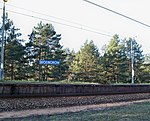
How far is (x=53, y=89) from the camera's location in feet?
64.6

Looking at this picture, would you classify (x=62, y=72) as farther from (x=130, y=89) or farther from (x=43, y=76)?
(x=130, y=89)

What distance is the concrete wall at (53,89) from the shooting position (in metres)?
16.7

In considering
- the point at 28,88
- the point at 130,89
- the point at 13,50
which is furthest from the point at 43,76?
the point at 28,88

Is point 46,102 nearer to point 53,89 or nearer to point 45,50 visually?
point 53,89

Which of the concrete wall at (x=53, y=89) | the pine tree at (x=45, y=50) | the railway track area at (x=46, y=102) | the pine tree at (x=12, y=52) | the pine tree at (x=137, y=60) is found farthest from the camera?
the pine tree at (x=137, y=60)

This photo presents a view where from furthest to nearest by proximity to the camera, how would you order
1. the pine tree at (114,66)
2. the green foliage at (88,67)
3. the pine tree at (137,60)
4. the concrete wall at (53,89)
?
the pine tree at (137,60) < the pine tree at (114,66) < the green foliage at (88,67) < the concrete wall at (53,89)

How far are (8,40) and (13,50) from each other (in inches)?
61.2

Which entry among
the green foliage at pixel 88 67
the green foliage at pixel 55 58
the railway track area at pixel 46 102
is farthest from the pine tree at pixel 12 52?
the railway track area at pixel 46 102

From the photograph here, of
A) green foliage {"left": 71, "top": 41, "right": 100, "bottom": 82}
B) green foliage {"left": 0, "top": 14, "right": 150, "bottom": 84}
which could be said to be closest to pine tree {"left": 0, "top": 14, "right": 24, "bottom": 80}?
green foliage {"left": 0, "top": 14, "right": 150, "bottom": 84}

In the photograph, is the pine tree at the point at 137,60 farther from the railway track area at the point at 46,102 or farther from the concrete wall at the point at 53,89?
the railway track area at the point at 46,102

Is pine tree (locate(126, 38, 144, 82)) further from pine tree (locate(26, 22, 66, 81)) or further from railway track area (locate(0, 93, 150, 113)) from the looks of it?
railway track area (locate(0, 93, 150, 113))

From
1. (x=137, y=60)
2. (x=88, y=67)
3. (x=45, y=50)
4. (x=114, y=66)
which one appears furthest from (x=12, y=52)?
(x=137, y=60)

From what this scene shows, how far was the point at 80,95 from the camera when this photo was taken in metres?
21.2

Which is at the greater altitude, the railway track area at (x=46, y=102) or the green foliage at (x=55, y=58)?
the green foliage at (x=55, y=58)
